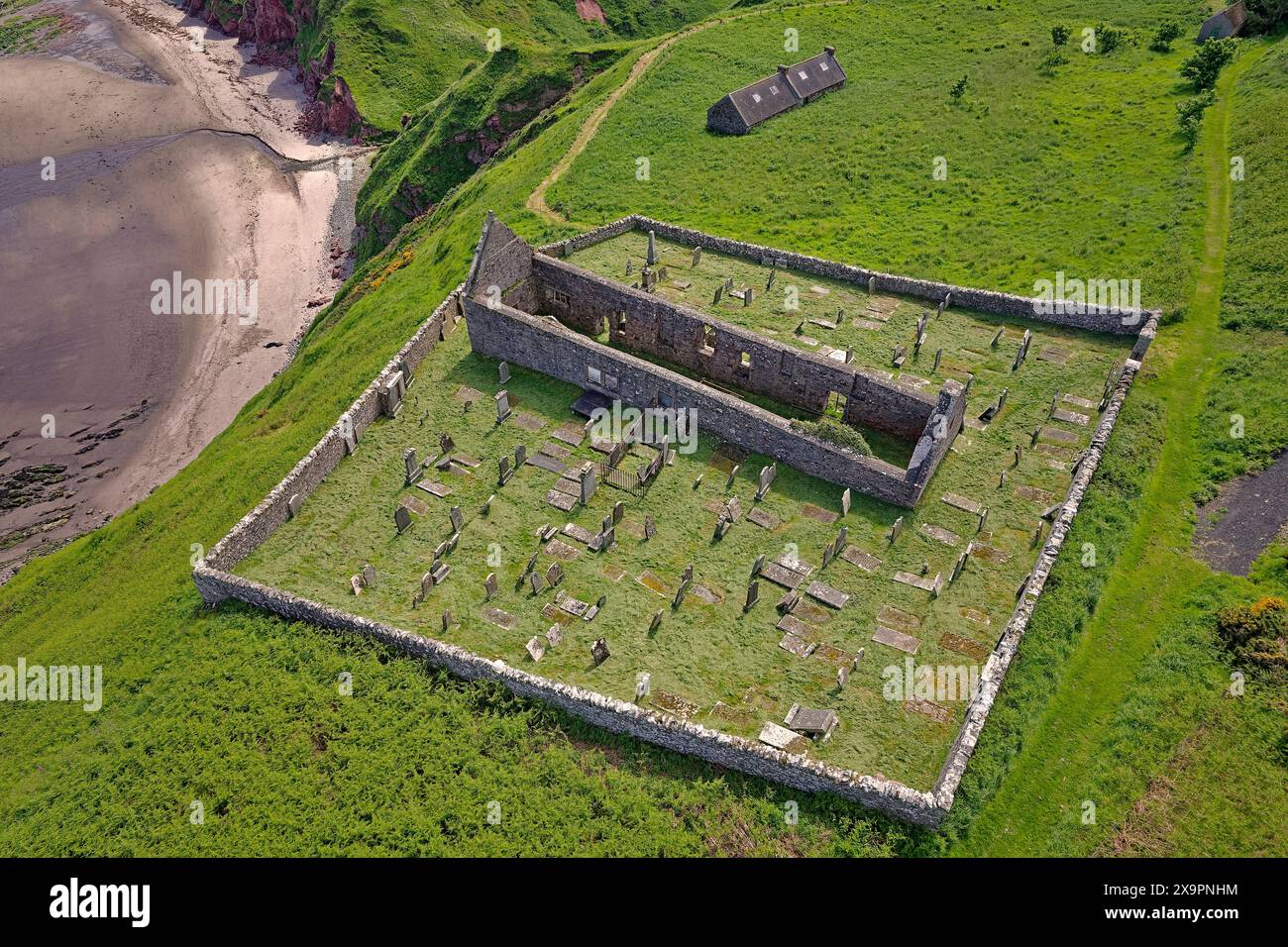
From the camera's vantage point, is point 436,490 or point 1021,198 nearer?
point 436,490

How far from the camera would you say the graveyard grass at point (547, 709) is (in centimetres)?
1570

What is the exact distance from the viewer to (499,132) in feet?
195

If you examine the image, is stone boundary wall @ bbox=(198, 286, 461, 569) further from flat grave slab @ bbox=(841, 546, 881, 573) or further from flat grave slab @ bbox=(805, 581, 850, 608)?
flat grave slab @ bbox=(841, 546, 881, 573)

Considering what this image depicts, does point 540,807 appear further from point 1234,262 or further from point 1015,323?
point 1234,262

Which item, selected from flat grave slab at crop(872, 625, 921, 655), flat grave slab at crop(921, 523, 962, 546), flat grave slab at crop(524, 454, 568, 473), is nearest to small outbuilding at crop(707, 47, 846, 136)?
flat grave slab at crop(524, 454, 568, 473)

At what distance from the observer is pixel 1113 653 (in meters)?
18.2

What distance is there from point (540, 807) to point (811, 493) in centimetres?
1174

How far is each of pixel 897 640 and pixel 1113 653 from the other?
494 centimetres

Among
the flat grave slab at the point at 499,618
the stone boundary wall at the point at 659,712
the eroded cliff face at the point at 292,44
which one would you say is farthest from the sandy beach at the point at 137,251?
the flat grave slab at the point at 499,618

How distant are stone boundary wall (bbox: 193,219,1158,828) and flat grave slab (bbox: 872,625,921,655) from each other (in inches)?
65.8

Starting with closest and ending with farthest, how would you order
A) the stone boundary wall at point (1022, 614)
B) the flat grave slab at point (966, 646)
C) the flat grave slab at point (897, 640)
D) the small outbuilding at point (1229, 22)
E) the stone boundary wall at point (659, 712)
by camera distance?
the stone boundary wall at point (659, 712) → the stone boundary wall at point (1022, 614) → the flat grave slab at point (966, 646) → the flat grave slab at point (897, 640) → the small outbuilding at point (1229, 22)

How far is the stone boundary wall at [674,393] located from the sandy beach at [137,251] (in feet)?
76.1

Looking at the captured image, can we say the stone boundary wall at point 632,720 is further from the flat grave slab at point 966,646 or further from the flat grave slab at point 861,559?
the flat grave slab at point 861,559
